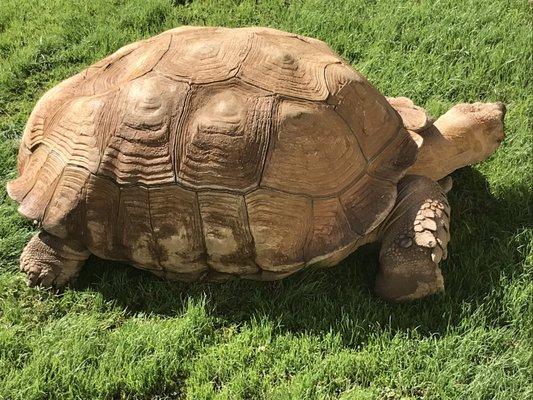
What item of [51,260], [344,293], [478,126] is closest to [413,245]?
[344,293]

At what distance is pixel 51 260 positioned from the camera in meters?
4.26

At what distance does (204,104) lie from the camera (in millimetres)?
3924

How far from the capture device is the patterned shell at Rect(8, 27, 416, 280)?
386cm

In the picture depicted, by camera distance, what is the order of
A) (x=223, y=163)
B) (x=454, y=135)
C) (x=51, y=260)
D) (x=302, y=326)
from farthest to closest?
(x=454, y=135)
(x=51, y=260)
(x=302, y=326)
(x=223, y=163)

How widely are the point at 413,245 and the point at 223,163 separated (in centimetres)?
140

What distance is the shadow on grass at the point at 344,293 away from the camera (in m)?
4.05

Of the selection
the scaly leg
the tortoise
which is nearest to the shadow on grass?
the tortoise

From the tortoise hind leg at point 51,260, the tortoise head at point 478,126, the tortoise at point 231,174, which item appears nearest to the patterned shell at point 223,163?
the tortoise at point 231,174

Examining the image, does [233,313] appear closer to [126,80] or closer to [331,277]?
[331,277]

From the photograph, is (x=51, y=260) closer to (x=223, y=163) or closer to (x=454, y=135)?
(x=223, y=163)

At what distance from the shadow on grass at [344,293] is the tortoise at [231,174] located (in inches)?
4.6

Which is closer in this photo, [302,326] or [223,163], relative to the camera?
[223,163]

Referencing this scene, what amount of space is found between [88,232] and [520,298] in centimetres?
298

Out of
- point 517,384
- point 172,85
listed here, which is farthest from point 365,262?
point 172,85
